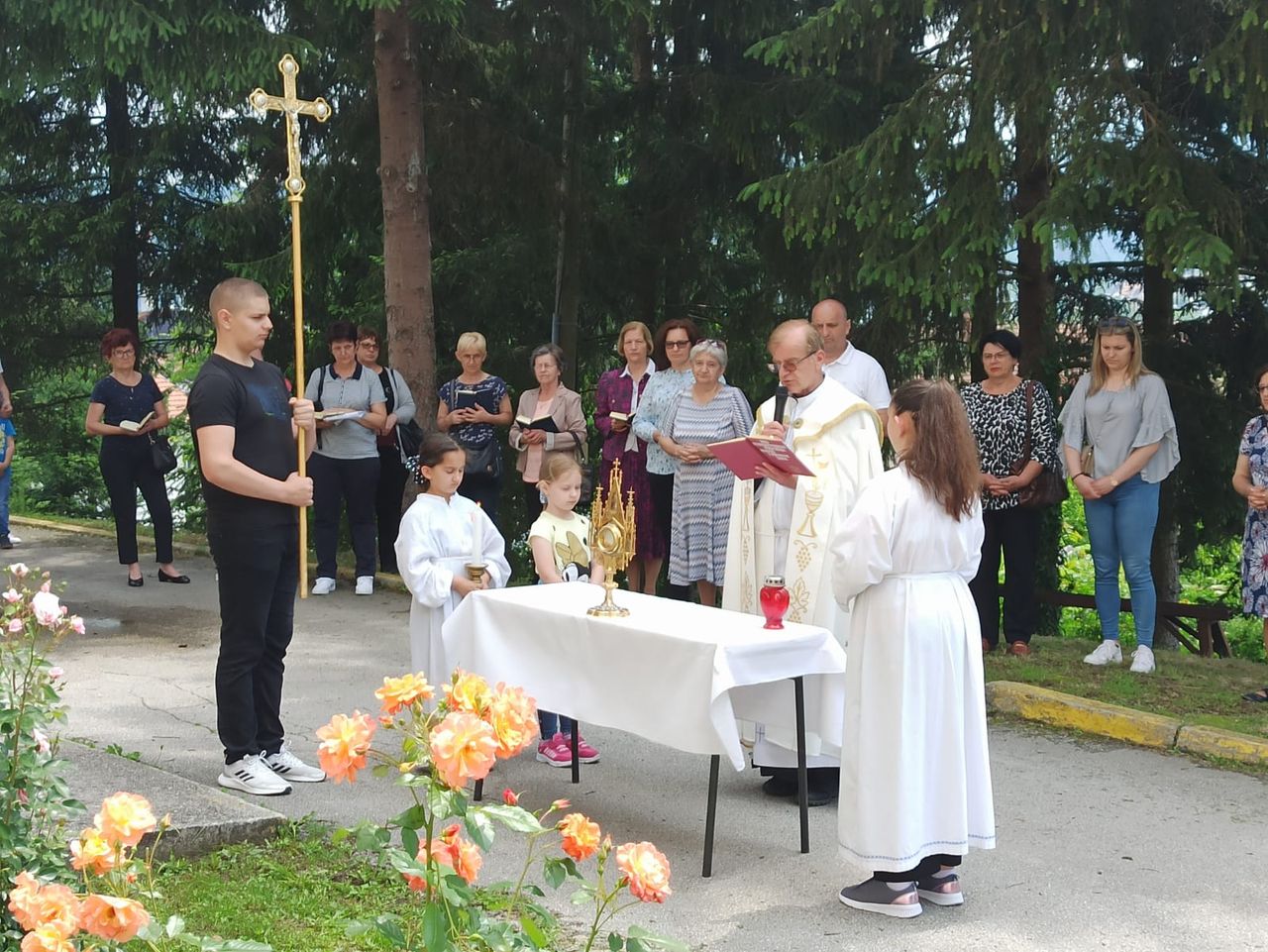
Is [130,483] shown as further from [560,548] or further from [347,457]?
[560,548]

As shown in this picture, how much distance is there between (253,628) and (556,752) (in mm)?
1523

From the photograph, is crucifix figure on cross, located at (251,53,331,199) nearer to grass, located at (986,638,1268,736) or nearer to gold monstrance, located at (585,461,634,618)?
gold monstrance, located at (585,461,634,618)

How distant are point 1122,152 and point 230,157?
38.3 feet

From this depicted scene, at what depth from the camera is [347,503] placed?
11.3 metres

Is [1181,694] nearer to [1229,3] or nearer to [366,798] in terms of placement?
[1229,3]

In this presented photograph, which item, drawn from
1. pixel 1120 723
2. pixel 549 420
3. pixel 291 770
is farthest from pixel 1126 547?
pixel 291 770

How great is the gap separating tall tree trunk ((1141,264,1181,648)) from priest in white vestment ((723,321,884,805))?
5.71m

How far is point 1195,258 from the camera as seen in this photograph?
25.2ft

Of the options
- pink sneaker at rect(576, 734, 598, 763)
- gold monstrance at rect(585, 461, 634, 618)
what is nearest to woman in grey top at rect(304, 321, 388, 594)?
pink sneaker at rect(576, 734, 598, 763)

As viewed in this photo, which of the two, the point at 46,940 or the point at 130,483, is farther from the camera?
the point at 130,483

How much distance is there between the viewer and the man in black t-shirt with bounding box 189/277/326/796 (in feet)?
19.1

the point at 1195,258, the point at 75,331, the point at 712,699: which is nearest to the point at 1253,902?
the point at 712,699

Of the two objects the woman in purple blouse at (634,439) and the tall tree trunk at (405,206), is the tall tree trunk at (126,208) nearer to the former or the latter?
the tall tree trunk at (405,206)

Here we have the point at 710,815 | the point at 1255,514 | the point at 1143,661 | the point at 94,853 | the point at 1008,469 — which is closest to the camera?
the point at 94,853
